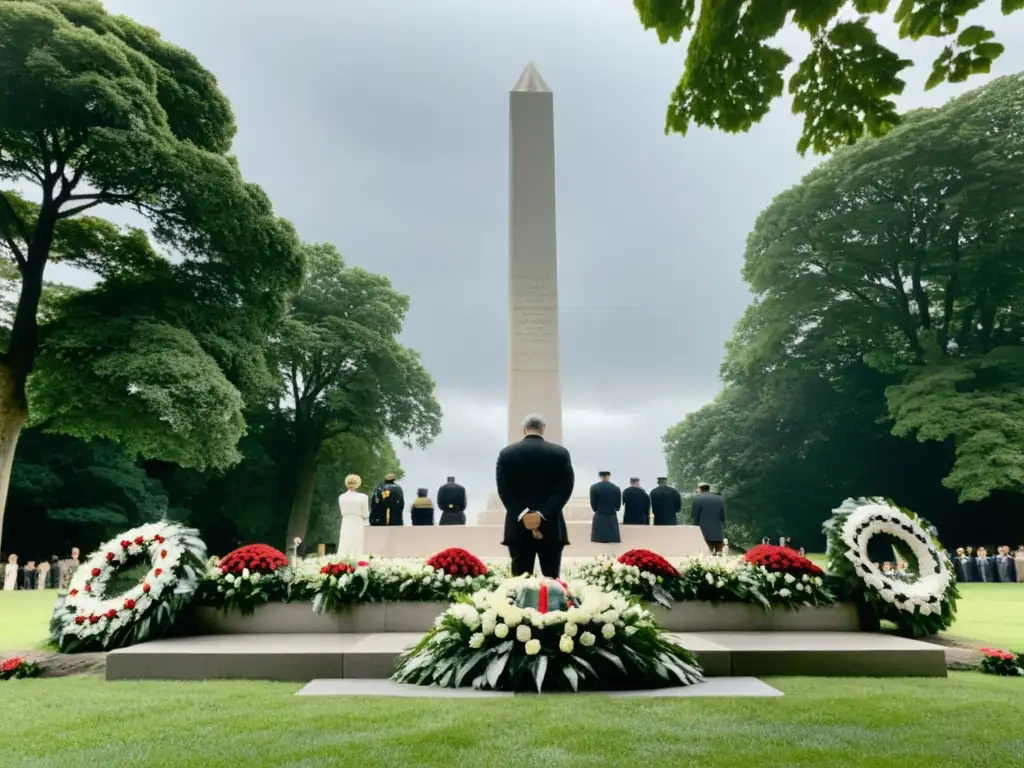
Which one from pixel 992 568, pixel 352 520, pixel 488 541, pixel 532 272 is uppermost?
pixel 532 272

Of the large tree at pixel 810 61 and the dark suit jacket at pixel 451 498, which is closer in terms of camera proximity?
the large tree at pixel 810 61

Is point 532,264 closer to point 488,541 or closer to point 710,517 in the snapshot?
point 488,541

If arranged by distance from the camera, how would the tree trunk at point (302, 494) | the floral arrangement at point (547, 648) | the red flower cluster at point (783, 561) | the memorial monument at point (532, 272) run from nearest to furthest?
the floral arrangement at point (547, 648) < the red flower cluster at point (783, 561) < the memorial monument at point (532, 272) < the tree trunk at point (302, 494)

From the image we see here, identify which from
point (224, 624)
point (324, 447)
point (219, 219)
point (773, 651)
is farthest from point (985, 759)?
point (324, 447)

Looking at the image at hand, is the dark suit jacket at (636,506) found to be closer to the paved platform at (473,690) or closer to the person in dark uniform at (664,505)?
the person in dark uniform at (664,505)

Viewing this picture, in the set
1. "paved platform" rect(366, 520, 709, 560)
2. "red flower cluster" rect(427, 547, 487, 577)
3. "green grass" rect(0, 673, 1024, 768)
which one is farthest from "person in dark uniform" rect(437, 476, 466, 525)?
"green grass" rect(0, 673, 1024, 768)

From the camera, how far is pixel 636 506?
16000 millimetres

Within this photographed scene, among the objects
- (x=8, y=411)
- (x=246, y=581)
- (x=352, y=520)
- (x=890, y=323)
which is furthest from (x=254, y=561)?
(x=890, y=323)

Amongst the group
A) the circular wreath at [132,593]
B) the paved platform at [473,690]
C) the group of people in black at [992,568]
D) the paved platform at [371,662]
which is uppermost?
the group of people in black at [992,568]

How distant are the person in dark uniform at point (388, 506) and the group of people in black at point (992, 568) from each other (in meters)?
15.1

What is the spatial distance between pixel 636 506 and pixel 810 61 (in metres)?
12.9

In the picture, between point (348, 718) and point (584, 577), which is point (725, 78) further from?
point (584, 577)

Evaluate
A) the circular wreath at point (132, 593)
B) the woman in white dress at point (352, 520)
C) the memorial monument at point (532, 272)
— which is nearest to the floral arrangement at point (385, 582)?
the circular wreath at point (132, 593)

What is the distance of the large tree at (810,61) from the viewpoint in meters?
3.32
